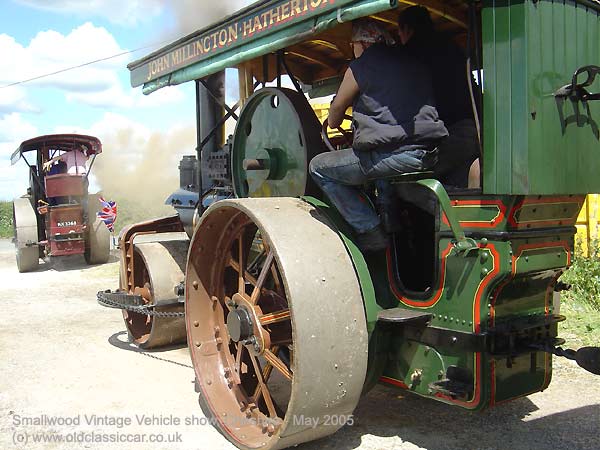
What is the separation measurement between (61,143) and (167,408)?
8315 millimetres

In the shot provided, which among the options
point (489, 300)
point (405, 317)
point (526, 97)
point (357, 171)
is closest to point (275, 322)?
point (405, 317)

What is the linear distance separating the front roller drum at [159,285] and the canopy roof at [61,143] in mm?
6364

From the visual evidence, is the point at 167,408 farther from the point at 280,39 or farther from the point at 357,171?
the point at 280,39

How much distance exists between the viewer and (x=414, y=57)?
9.34 ft

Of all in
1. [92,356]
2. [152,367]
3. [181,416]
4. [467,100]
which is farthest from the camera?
[92,356]

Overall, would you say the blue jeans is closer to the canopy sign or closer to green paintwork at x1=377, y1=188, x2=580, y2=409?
green paintwork at x1=377, y1=188, x2=580, y2=409

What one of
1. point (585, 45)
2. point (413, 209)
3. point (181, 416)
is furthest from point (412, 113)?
point (181, 416)

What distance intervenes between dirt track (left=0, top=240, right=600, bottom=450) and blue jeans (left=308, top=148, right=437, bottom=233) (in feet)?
3.60

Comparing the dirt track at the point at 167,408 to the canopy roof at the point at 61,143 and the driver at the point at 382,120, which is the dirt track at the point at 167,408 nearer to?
the driver at the point at 382,120

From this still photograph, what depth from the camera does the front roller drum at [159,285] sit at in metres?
4.65

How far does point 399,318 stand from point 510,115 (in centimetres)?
92

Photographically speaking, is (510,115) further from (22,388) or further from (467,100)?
(22,388)

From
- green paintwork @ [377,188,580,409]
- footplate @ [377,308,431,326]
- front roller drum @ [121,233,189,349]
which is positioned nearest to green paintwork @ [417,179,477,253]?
green paintwork @ [377,188,580,409]

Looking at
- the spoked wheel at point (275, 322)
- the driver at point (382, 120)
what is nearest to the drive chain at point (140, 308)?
the spoked wheel at point (275, 322)
